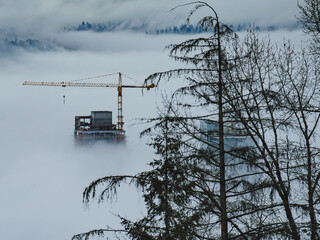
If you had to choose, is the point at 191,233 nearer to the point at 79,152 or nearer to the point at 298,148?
the point at 298,148

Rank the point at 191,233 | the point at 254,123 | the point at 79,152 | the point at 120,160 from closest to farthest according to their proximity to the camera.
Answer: the point at 191,233
the point at 254,123
the point at 120,160
the point at 79,152

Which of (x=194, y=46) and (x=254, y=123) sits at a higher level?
(x=194, y=46)

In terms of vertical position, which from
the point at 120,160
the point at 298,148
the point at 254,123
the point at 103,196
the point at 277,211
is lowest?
the point at 120,160

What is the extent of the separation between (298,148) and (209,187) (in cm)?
364

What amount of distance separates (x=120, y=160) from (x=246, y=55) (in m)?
164

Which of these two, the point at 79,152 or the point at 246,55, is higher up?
the point at 246,55

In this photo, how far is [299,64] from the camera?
11.1m

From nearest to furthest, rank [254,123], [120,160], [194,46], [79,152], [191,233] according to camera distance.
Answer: [191,233] → [194,46] → [254,123] → [120,160] → [79,152]

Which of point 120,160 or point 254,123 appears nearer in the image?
point 254,123

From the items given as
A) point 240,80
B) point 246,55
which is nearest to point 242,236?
point 240,80

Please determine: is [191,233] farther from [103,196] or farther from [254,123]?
[254,123]

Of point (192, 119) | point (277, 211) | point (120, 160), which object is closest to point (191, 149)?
point (192, 119)

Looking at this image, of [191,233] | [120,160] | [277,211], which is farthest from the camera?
[120,160]

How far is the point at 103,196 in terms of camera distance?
841 cm
